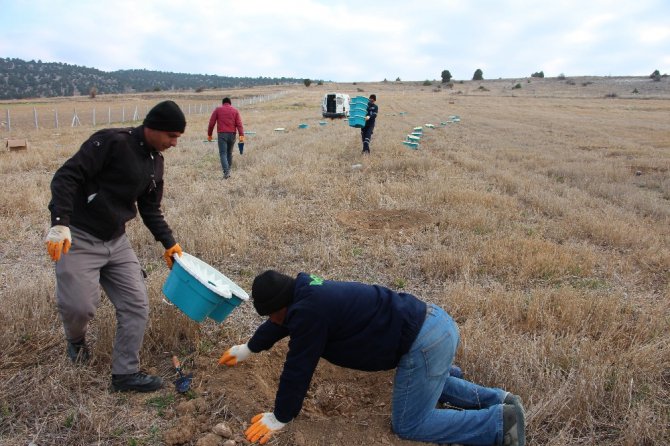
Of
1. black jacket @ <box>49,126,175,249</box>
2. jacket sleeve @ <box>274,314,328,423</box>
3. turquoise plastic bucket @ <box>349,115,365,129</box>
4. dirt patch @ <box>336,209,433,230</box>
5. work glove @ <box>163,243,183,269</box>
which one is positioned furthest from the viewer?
turquoise plastic bucket @ <box>349,115,365,129</box>

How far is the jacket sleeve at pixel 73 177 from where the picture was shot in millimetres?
2795

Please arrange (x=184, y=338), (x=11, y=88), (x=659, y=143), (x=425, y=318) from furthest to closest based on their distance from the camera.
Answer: (x=11, y=88)
(x=659, y=143)
(x=184, y=338)
(x=425, y=318)

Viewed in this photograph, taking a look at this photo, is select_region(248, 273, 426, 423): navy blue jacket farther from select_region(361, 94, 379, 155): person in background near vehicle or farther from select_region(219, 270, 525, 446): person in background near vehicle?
select_region(361, 94, 379, 155): person in background near vehicle

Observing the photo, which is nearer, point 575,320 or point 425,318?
point 425,318

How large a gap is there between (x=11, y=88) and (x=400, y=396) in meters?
142

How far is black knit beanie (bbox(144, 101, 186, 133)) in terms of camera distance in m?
3.09

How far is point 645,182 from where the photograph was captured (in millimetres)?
10688

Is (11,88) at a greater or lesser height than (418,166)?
greater

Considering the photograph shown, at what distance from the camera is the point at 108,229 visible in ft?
10.1

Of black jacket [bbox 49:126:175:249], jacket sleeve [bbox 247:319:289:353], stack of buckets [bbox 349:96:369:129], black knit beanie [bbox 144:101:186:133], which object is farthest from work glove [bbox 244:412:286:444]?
stack of buckets [bbox 349:96:369:129]

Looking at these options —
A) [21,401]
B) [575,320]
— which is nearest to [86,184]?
[21,401]

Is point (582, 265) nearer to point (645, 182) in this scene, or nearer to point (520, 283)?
point (520, 283)

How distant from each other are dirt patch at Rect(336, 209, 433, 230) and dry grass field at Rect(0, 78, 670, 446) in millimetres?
49

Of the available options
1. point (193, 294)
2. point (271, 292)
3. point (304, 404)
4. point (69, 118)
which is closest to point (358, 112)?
point (193, 294)
